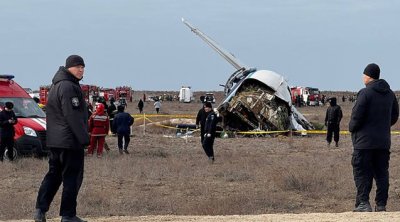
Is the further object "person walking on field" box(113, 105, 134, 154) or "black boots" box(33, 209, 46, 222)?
"person walking on field" box(113, 105, 134, 154)

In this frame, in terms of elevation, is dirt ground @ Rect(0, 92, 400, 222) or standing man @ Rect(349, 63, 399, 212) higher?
standing man @ Rect(349, 63, 399, 212)

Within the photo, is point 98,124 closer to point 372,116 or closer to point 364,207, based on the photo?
point 364,207

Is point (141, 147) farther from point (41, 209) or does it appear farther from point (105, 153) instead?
point (41, 209)

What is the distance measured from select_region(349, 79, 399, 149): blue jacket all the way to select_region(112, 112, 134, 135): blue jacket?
522 inches

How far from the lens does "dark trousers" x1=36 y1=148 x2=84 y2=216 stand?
8.60 m

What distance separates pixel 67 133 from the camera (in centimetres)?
845

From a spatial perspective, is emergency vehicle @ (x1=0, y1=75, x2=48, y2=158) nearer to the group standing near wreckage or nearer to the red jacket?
the red jacket

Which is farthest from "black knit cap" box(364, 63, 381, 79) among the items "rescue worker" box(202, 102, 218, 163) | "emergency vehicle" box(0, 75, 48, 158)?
"emergency vehicle" box(0, 75, 48, 158)

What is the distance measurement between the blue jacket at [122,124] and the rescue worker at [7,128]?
3.90m

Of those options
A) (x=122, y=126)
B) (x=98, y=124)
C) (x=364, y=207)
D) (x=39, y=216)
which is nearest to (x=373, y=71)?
(x=364, y=207)

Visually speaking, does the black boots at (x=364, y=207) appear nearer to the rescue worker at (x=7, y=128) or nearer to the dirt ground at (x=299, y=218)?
the dirt ground at (x=299, y=218)

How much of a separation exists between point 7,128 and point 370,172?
11082mm

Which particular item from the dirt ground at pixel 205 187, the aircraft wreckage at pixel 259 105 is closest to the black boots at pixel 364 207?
the dirt ground at pixel 205 187

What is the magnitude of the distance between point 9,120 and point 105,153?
16.0ft
